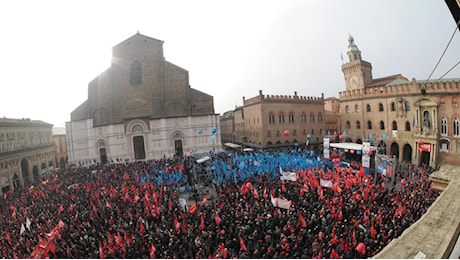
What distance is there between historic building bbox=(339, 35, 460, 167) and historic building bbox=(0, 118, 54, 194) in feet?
141

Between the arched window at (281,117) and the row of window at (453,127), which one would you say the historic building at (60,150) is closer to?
the arched window at (281,117)

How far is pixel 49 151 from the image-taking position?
1585 inches

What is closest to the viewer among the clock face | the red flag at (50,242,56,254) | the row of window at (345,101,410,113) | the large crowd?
the large crowd

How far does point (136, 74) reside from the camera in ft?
112

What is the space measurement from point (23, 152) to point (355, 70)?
5997cm

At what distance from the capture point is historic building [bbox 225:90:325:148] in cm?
3353


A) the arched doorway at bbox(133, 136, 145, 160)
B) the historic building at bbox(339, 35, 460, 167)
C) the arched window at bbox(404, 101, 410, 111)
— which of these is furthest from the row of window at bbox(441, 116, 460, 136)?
the arched doorway at bbox(133, 136, 145, 160)

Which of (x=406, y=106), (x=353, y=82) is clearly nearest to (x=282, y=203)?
(x=406, y=106)

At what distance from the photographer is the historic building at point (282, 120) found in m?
33.5

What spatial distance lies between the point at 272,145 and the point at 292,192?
63.5 ft

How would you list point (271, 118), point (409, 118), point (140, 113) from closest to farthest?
point (409, 118)
point (140, 113)
point (271, 118)

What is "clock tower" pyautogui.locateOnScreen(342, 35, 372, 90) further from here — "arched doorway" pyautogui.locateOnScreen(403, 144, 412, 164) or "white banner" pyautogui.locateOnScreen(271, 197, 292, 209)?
"white banner" pyautogui.locateOnScreen(271, 197, 292, 209)

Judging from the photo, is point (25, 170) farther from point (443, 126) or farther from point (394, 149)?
point (443, 126)

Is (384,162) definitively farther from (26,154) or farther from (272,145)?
(26,154)
